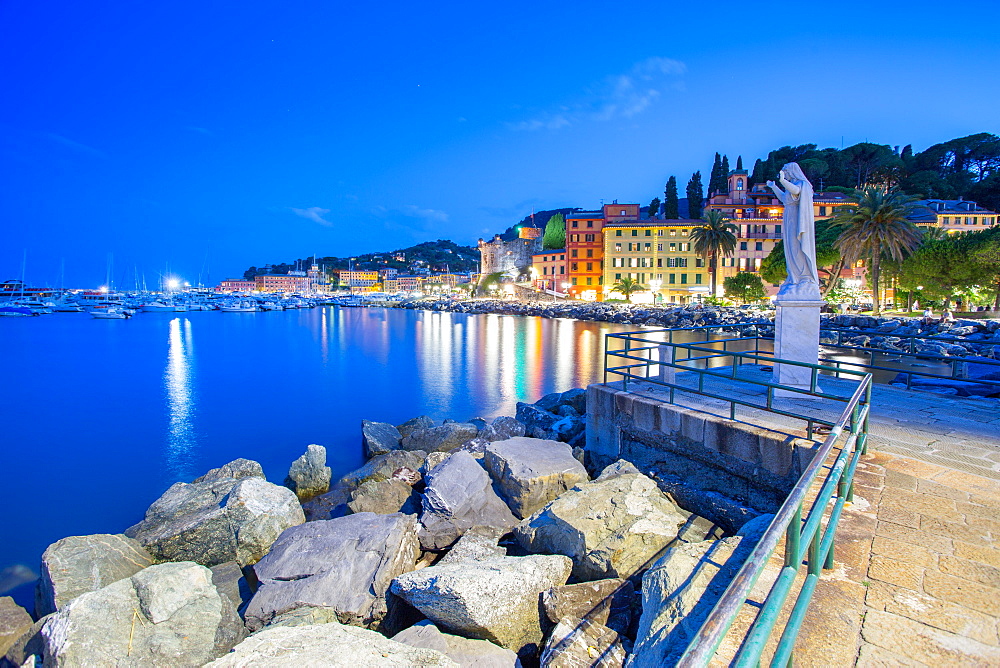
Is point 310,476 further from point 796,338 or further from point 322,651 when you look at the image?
point 796,338

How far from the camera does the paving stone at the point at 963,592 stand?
11.3 feet

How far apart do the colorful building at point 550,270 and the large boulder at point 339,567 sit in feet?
283

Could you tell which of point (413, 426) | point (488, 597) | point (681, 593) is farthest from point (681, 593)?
point (413, 426)

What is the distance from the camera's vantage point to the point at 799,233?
9523 mm

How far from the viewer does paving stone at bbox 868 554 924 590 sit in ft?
12.1

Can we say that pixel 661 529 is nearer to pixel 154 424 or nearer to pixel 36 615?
pixel 36 615

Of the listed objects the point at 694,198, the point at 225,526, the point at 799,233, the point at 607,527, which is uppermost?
the point at 694,198

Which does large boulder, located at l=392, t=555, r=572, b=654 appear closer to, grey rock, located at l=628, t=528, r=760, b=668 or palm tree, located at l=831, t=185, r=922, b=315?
grey rock, located at l=628, t=528, r=760, b=668

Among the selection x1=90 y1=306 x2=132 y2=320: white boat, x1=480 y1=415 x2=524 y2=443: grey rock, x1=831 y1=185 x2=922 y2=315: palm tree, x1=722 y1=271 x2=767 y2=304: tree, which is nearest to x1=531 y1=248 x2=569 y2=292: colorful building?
x1=722 y1=271 x2=767 y2=304: tree

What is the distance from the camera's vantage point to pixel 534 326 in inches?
2581

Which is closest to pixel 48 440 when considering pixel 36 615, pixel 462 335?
pixel 36 615

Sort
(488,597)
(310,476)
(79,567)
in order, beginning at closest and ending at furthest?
(488,597), (79,567), (310,476)

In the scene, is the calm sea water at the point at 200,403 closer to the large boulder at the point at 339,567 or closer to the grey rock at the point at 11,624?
the grey rock at the point at 11,624

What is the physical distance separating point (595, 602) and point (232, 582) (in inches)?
222
